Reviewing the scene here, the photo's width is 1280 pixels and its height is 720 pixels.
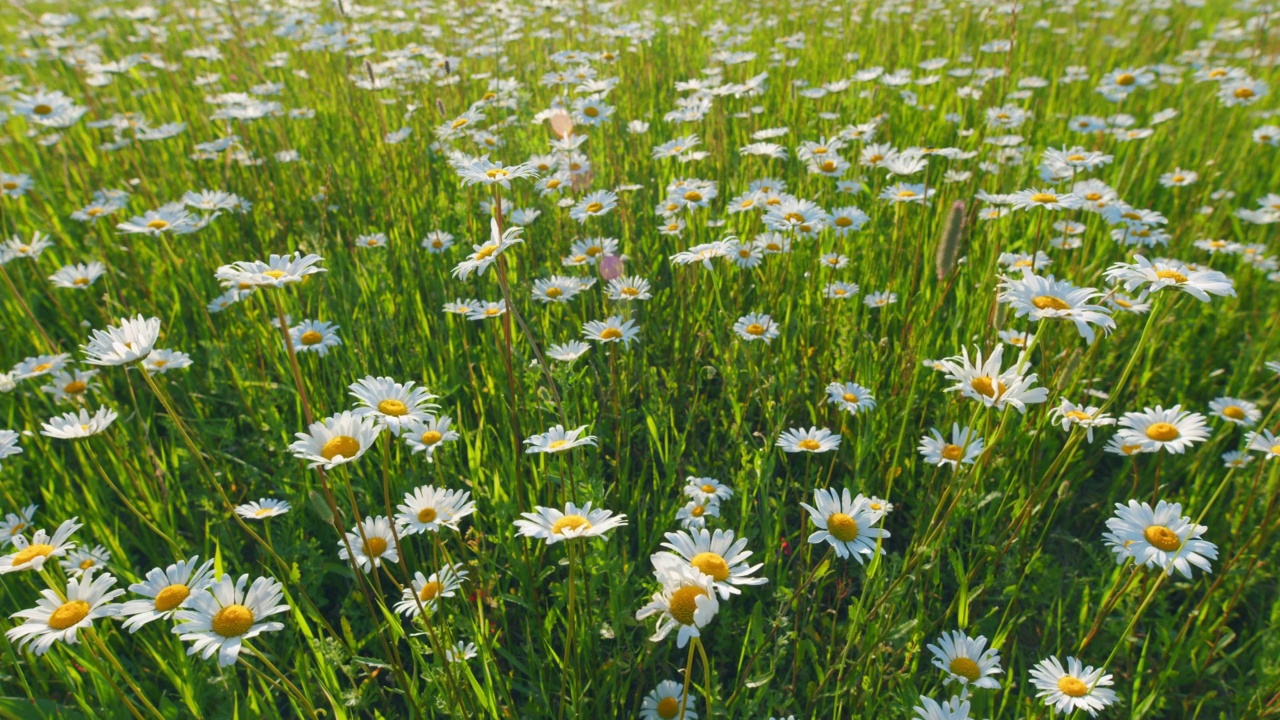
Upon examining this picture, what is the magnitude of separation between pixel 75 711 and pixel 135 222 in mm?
1819

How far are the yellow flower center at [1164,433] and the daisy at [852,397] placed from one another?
664mm

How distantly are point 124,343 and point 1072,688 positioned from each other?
2000 millimetres

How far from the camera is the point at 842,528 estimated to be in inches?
57.4

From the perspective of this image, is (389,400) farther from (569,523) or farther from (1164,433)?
(1164,433)

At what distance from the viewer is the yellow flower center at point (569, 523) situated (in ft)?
4.05

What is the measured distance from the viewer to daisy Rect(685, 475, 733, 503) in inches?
69.0

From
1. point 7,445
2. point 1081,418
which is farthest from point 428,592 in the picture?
point 1081,418

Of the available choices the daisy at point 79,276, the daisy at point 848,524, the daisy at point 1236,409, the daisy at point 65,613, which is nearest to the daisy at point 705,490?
the daisy at point 848,524

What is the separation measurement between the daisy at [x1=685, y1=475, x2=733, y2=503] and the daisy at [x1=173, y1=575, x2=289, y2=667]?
95cm

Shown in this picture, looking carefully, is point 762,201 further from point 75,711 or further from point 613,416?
point 75,711

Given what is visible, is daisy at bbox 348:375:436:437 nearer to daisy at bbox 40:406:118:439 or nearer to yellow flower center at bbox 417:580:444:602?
yellow flower center at bbox 417:580:444:602

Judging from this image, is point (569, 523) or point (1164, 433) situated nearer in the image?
point (569, 523)

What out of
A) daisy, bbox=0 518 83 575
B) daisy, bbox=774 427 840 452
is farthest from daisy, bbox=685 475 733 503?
daisy, bbox=0 518 83 575

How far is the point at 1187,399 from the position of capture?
2.38 meters
